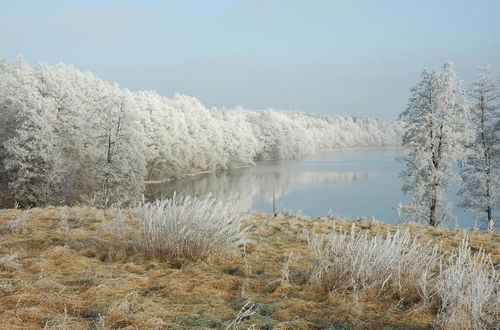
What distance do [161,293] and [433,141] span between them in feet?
67.3

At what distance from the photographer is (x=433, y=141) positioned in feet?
72.9

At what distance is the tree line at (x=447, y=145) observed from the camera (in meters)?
22.1

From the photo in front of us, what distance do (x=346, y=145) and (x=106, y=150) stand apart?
417 feet

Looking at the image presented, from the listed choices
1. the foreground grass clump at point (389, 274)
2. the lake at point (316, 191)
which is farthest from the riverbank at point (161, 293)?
the lake at point (316, 191)

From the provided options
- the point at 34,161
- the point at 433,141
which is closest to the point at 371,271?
the point at 433,141

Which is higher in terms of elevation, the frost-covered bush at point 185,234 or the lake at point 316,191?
the frost-covered bush at point 185,234

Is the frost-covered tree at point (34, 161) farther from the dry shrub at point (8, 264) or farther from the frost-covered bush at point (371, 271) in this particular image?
the frost-covered bush at point (371, 271)

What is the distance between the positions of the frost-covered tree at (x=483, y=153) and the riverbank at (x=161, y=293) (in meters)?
19.0

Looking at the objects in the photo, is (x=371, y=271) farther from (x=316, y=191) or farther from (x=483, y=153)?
(x=316, y=191)

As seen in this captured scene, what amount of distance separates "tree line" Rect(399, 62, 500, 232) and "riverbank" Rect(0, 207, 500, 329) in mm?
16457

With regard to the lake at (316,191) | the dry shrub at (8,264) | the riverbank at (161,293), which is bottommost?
the lake at (316,191)

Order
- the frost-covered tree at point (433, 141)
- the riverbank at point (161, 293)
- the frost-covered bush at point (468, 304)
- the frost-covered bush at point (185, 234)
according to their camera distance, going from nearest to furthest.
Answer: the frost-covered bush at point (468, 304) < the riverbank at point (161, 293) < the frost-covered bush at point (185, 234) < the frost-covered tree at point (433, 141)

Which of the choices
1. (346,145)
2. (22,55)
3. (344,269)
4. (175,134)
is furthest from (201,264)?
(346,145)

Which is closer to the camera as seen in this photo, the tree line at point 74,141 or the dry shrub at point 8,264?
the dry shrub at point 8,264
